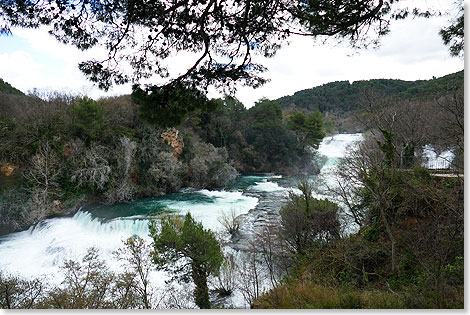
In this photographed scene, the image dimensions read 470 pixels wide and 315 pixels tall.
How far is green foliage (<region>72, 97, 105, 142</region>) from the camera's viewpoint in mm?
9359

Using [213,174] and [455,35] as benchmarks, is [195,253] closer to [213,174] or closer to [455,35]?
[455,35]

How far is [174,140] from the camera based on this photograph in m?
13.0

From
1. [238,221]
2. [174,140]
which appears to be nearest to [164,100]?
[238,221]

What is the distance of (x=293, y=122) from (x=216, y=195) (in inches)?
431

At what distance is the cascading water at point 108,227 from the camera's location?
6.51 m

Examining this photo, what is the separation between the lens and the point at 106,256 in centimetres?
692

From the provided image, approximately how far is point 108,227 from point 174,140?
5927 millimetres

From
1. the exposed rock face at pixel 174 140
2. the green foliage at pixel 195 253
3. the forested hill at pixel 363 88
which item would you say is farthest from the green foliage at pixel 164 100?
the exposed rock face at pixel 174 140

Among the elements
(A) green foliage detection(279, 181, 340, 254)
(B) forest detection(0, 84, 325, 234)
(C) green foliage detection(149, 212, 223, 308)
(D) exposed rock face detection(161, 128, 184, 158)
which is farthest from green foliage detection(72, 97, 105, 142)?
(A) green foliage detection(279, 181, 340, 254)

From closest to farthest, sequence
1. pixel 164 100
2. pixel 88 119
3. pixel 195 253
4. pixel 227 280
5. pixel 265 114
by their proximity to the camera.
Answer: pixel 164 100, pixel 195 253, pixel 227 280, pixel 88 119, pixel 265 114

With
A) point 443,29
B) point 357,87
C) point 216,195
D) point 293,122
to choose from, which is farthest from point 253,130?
point 443,29

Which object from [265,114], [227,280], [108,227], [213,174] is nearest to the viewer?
[227,280]

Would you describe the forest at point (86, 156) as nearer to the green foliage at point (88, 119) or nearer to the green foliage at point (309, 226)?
the green foliage at point (88, 119)

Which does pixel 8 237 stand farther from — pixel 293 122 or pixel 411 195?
pixel 293 122
